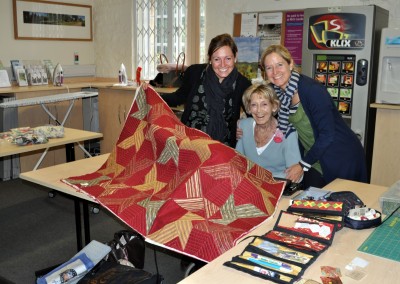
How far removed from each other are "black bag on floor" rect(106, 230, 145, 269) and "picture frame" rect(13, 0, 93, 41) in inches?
150

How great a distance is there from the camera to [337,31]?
153 inches

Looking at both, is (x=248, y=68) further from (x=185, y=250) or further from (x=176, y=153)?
(x=185, y=250)

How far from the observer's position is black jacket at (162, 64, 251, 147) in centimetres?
287

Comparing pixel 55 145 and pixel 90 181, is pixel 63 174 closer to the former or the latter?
pixel 90 181

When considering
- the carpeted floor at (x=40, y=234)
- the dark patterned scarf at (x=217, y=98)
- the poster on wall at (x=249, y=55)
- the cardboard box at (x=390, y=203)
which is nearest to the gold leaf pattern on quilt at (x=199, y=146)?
the dark patterned scarf at (x=217, y=98)

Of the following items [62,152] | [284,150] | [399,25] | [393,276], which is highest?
[399,25]

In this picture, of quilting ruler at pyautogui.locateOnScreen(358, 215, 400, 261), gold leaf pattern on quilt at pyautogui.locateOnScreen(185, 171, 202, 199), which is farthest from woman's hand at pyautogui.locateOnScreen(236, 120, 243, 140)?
quilting ruler at pyautogui.locateOnScreen(358, 215, 400, 261)

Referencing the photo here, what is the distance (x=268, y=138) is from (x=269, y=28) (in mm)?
2466

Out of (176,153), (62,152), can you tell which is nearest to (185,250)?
(176,153)

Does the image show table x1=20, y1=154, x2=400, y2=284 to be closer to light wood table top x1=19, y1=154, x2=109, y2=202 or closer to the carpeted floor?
light wood table top x1=19, y1=154, x2=109, y2=202

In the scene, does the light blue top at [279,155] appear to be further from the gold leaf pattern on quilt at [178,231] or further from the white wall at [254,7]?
the white wall at [254,7]

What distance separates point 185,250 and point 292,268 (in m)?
0.52

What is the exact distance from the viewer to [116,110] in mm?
5523

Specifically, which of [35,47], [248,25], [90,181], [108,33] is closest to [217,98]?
[90,181]
